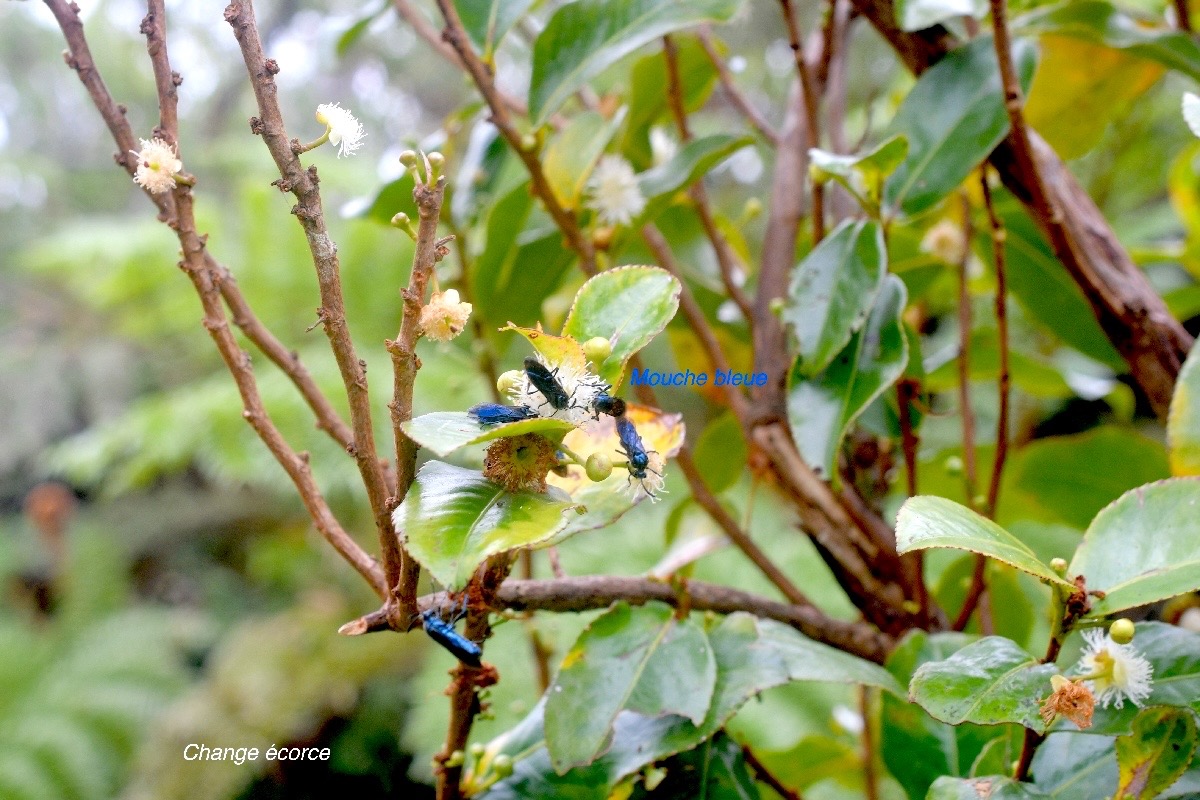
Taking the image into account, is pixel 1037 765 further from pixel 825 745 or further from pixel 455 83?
pixel 455 83

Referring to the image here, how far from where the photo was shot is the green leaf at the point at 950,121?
21.0 inches

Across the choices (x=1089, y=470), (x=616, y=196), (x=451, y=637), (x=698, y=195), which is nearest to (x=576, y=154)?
(x=616, y=196)

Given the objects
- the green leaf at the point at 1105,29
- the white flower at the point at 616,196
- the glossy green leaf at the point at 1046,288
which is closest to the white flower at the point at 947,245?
the glossy green leaf at the point at 1046,288

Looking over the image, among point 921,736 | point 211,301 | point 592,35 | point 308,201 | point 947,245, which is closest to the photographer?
point 308,201

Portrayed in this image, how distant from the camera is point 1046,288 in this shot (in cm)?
71

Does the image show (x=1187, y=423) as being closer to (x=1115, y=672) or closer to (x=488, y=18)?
(x=1115, y=672)

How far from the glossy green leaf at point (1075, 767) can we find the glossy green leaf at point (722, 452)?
0.35 meters

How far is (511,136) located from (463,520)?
32cm

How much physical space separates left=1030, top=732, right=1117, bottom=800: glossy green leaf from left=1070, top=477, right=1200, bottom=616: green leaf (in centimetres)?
10

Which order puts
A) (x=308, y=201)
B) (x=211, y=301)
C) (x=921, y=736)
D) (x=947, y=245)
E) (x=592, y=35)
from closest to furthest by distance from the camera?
(x=308, y=201)
(x=211, y=301)
(x=921, y=736)
(x=592, y=35)
(x=947, y=245)

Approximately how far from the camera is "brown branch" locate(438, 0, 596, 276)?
52cm

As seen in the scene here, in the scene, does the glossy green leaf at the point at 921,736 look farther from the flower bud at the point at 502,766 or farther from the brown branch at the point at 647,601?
the flower bud at the point at 502,766

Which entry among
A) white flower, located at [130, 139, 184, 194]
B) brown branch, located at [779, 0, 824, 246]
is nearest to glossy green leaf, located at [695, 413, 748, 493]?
brown branch, located at [779, 0, 824, 246]

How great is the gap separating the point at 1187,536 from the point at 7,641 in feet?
8.27
